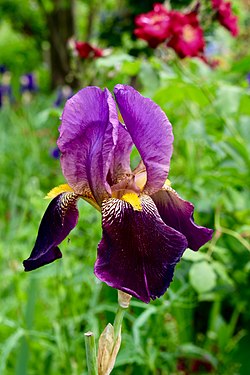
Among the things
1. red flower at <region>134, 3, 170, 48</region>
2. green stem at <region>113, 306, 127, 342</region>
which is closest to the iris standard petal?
green stem at <region>113, 306, 127, 342</region>

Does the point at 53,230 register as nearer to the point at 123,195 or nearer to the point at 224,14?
the point at 123,195

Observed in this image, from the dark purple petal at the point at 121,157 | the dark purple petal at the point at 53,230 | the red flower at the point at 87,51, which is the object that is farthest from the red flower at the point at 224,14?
the dark purple petal at the point at 53,230

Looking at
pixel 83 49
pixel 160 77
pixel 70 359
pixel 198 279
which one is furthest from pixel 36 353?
pixel 83 49

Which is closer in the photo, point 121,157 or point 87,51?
point 121,157

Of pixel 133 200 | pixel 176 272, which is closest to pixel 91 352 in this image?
pixel 133 200

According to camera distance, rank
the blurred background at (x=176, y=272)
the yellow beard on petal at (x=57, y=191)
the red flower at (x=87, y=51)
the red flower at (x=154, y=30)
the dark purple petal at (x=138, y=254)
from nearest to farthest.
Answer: the dark purple petal at (x=138, y=254)
the yellow beard on petal at (x=57, y=191)
the blurred background at (x=176, y=272)
the red flower at (x=154, y=30)
the red flower at (x=87, y=51)

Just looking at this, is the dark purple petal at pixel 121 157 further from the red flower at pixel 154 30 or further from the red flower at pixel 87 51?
the red flower at pixel 87 51
